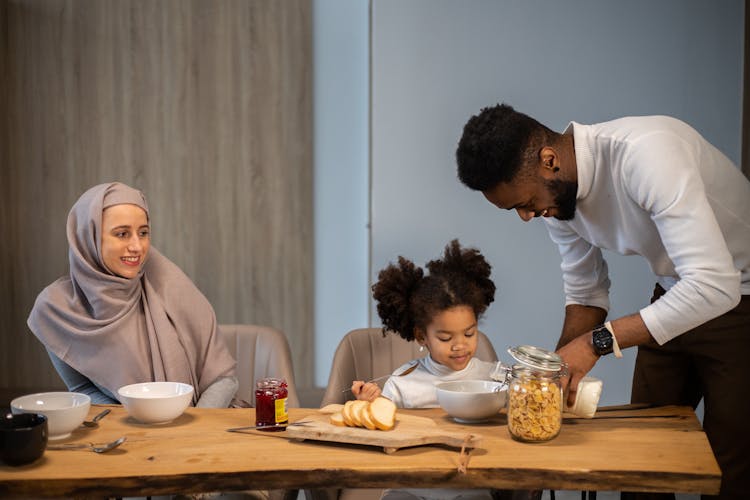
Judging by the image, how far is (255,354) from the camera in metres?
2.54

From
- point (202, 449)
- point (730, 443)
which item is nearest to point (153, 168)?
point (202, 449)

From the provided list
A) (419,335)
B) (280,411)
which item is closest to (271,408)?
(280,411)

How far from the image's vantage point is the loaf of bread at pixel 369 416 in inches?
64.1

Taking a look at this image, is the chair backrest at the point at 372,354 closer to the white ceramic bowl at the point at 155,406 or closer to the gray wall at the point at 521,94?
the white ceramic bowl at the point at 155,406

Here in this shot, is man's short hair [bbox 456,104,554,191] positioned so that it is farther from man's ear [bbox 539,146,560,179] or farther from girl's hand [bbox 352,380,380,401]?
girl's hand [bbox 352,380,380,401]

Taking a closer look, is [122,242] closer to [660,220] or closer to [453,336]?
[453,336]

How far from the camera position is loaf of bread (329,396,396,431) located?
1628 millimetres

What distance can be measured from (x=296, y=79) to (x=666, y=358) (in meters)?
2.52

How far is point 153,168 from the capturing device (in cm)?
405

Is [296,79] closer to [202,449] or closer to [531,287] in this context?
[531,287]

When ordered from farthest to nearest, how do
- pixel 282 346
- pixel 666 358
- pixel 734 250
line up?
pixel 282 346 → pixel 666 358 → pixel 734 250

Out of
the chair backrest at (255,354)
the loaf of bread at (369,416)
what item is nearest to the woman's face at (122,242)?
the chair backrest at (255,354)

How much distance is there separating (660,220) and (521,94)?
1913 mm

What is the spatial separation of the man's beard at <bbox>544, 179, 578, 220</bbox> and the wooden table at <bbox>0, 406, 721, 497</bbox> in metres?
0.58
